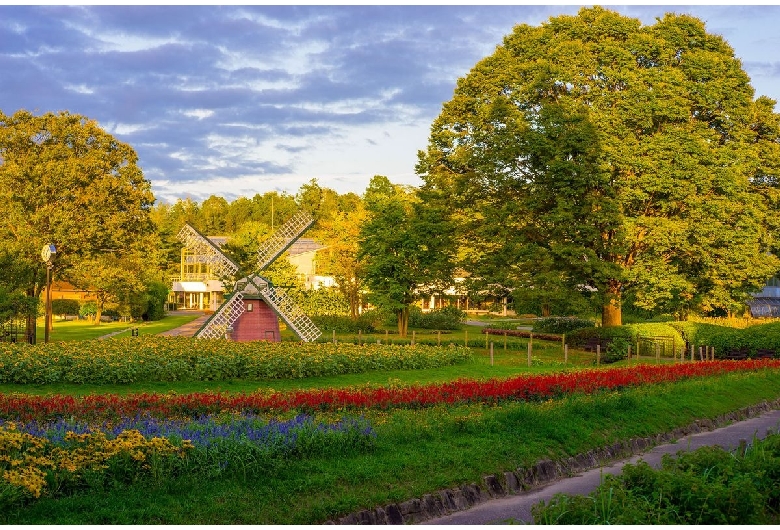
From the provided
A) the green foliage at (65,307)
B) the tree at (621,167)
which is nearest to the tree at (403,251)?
the tree at (621,167)

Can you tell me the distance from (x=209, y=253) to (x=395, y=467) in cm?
2852

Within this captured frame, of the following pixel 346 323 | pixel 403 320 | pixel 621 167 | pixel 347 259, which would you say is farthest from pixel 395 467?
pixel 347 259

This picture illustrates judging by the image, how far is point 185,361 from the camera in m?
24.5

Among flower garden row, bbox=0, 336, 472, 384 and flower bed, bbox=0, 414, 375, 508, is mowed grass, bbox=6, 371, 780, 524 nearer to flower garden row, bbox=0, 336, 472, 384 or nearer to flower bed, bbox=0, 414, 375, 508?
flower bed, bbox=0, 414, 375, 508

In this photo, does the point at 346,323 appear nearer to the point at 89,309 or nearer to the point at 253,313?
the point at 253,313

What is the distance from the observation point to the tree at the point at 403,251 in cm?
4431

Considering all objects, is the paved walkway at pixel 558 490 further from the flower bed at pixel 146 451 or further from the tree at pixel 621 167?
the tree at pixel 621 167

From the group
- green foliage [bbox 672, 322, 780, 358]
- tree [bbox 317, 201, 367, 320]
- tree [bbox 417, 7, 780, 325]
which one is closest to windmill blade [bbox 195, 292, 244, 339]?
tree [bbox 417, 7, 780, 325]

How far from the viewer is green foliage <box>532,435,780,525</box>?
841cm

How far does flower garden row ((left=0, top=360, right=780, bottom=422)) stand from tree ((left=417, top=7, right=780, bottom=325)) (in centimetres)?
1792

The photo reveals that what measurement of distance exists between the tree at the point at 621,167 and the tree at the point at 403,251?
1.72 metres

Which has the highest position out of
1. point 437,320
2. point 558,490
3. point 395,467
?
point 437,320

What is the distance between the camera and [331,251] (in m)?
63.7

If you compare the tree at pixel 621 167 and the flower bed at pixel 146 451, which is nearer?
the flower bed at pixel 146 451
